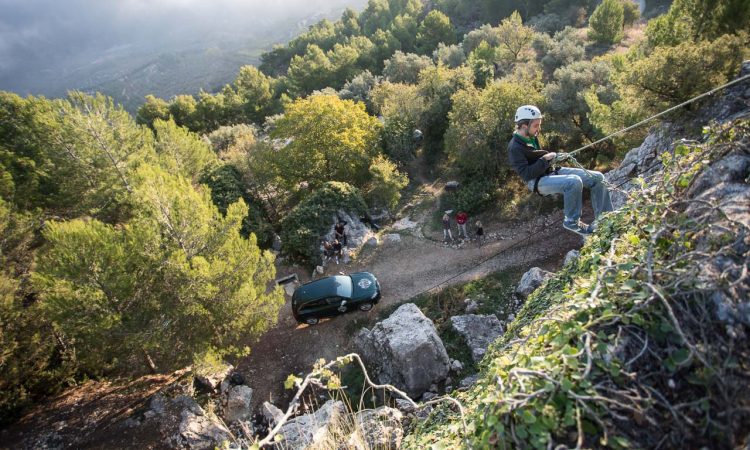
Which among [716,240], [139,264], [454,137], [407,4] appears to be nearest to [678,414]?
[716,240]

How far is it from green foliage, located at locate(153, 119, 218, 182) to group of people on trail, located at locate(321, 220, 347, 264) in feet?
36.0

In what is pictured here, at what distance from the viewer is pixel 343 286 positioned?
19.0 meters

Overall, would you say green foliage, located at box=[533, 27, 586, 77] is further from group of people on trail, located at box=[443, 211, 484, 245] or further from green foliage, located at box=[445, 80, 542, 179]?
group of people on trail, located at box=[443, 211, 484, 245]

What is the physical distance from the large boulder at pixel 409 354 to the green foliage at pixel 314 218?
9.32 meters

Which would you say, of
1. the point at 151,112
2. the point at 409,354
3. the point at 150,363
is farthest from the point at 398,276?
the point at 151,112

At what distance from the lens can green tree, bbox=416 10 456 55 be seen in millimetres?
67312

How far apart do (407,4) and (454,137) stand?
77475 mm

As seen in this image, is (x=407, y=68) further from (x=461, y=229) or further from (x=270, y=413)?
(x=270, y=413)

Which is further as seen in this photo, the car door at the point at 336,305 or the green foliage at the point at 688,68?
the car door at the point at 336,305

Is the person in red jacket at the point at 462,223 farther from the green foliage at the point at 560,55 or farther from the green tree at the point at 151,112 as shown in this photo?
the green tree at the point at 151,112

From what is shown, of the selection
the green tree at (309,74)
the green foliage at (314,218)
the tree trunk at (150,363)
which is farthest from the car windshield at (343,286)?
the green tree at (309,74)

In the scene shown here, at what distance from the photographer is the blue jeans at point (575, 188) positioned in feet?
26.2

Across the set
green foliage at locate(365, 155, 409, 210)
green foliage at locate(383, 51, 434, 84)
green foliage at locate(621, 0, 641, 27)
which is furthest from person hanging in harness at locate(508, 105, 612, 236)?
green foliage at locate(621, 0, 641, 27)

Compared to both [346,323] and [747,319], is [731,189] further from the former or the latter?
[346,323]
